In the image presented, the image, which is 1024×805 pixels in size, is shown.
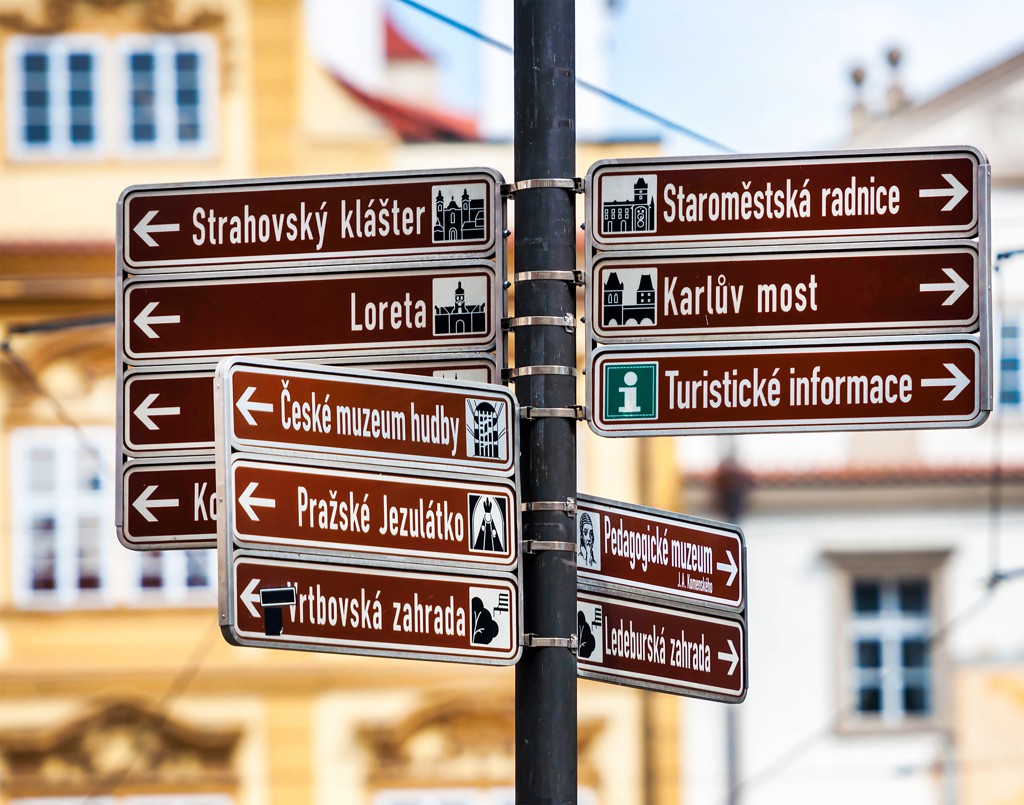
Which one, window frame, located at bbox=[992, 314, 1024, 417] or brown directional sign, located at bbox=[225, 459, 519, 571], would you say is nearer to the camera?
brown directional sign, located at bbox=[225, 459, 519, 571]

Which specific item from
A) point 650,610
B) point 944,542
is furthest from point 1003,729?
point 650,610

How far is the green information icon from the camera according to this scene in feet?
10.8

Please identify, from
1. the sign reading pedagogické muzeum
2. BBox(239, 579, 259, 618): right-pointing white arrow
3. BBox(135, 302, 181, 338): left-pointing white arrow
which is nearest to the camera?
BBox(239, 579, 259, 618): right-pointing white arrow

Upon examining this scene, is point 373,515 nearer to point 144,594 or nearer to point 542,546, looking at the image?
point 542,546

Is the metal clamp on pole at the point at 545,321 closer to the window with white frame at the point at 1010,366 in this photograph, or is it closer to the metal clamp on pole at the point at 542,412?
the metal clamp on pole at the point at 542,412

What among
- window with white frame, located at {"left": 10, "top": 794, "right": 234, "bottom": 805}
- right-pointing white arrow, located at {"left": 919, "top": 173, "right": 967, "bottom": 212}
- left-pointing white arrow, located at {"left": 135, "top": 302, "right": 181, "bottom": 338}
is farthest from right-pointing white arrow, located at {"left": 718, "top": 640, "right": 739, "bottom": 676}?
window with white frame, located at {"left": 10, "top": 794, "right": 234, "bottom": 805}

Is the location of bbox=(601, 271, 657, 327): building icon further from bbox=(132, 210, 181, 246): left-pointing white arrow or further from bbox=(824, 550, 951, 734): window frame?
bbox=(824, 550, 951, 734): window frame

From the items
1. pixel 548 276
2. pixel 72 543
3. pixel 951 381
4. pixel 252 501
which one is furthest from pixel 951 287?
pixel 72 543

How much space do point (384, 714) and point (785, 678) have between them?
3269 millimetres

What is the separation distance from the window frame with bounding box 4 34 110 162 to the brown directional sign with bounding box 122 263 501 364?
12305mm

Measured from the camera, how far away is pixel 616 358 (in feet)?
10.8

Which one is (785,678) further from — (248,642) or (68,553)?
(248,642)

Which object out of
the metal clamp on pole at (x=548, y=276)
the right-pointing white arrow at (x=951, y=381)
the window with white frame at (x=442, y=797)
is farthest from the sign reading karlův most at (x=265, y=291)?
the window with white frame at (x=442, y=797)

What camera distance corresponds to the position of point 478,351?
10.9ft
